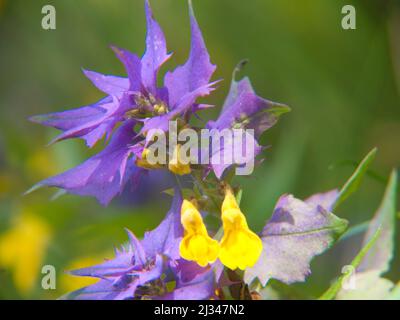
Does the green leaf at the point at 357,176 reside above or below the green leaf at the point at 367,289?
above

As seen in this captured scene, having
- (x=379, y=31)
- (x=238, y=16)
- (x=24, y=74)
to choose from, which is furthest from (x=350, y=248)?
(x=24, y=74)

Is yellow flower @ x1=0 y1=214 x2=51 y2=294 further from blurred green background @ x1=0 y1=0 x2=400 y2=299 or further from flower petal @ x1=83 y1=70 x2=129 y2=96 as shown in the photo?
flower petal @ x1=83 y1=70 x2=129 y2=96

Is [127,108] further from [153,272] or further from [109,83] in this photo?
[153,272]

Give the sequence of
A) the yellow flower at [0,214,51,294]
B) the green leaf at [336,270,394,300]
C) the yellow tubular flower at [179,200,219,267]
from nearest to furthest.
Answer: the yellow tubular flower at [179,200,219,267] < the green leaf at [336,270,394,300] < the yellow flower at [0,214,51,294]

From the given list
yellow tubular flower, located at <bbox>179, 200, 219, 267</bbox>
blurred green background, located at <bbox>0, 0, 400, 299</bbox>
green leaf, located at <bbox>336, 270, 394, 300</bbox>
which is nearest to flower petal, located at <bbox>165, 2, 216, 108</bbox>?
yellow tubular flower, located at <bbox>179, 200, 219, 267</bbox>

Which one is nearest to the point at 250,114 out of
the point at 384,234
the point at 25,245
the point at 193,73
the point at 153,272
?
the point at 193,73

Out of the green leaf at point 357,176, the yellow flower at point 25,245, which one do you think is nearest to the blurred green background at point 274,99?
the yellow flower at point 25,245

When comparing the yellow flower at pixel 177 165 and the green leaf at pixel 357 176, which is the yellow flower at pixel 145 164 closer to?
the yellow flower at pixel 177 165
